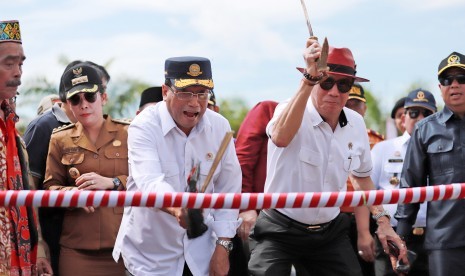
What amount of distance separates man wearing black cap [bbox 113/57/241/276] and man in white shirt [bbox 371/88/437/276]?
121 inches

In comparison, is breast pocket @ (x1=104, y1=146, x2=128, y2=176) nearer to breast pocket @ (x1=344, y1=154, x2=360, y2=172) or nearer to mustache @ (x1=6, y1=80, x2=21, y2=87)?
mustache @ (x1=6, y1=80, x2=21, y2=87)

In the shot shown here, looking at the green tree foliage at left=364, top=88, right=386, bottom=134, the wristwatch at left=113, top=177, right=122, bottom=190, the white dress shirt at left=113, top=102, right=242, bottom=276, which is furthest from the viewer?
the green tree foliage at left=364, top=88, right=386, bottom=134

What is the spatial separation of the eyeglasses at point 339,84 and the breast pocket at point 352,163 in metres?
0.49

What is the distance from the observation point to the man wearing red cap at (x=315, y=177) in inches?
246

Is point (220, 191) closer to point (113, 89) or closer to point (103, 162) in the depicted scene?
point (103, 162)

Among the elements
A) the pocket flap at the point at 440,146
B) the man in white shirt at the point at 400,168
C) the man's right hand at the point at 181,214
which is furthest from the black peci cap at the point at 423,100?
the man's right hand at the point at 181,214

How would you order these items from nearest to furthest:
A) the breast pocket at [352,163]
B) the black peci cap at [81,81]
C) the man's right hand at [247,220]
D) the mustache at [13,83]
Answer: the mustache at [13,83] < the breast pocket at [352,163] < the black peci cap at [81,81] < the man's right hand at [247,220]

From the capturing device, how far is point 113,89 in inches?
1212

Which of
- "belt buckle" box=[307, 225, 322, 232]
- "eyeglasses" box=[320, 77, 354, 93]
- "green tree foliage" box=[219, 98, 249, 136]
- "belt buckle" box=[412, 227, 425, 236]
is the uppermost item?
"eyeglasses" box=[320, 77, 354, 93]


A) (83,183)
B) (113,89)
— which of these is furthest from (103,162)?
(113,89)

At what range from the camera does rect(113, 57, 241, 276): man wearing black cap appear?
231 inches

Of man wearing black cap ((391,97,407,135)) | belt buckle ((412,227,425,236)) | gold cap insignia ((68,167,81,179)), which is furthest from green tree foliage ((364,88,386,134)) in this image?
gold cap insignia ((68,167,81,179))

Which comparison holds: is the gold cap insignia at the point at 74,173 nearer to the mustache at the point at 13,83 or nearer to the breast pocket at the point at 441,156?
the mustache at the point at 13,83

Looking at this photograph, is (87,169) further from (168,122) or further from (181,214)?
(181,214)
